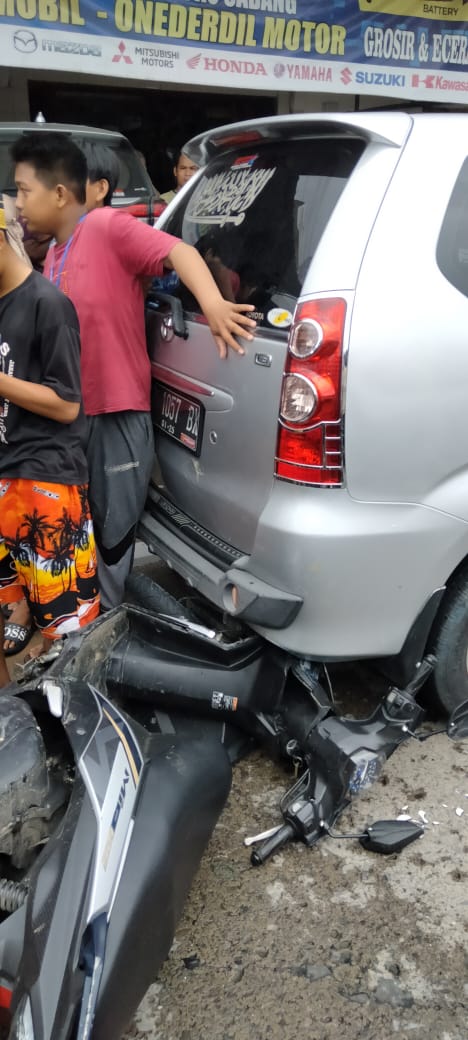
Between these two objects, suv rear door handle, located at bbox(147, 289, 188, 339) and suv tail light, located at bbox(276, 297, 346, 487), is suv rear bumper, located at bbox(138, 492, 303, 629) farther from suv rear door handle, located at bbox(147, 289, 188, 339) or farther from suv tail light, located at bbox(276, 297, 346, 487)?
suv rear door handle, located at bbox(147, 289, 188, 339)

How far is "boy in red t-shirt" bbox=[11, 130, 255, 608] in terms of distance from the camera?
2812 millimetres

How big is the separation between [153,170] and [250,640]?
10.6m

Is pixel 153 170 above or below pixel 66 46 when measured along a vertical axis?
below

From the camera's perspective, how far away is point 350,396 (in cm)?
213

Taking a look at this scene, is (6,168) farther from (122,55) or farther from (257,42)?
(257,42)

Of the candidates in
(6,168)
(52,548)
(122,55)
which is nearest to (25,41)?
(122,55)

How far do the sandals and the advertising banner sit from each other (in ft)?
18.9

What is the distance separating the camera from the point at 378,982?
197cm

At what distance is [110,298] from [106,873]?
1.94 meters

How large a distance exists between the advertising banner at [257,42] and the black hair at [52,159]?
16.7 feet

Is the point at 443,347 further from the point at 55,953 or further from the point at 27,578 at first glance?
the point at 55,953

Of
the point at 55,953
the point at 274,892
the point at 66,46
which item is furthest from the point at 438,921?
the point at 66,46

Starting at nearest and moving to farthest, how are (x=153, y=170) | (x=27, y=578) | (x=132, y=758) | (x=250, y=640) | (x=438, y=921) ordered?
(x=132, y=758) → (x=438, y=921) → (x=250, y=640) → (x=27, y=578) → (x=153, y=170)

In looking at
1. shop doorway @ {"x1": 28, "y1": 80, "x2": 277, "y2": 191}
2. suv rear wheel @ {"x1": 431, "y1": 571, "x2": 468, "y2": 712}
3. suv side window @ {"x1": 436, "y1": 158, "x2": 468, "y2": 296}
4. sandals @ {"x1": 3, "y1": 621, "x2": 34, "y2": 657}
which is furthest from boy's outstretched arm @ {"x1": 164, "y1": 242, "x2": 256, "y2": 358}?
shop doorway @ {"x1": 28, "y1": 80, "x2": 277, "y2": 191}
